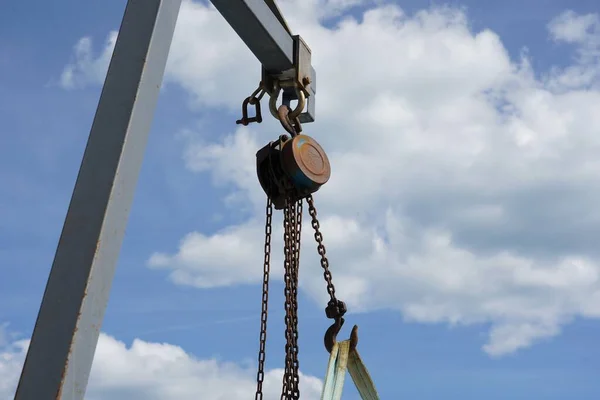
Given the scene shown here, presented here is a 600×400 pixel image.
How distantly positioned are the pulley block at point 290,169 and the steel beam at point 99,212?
5.02 feet

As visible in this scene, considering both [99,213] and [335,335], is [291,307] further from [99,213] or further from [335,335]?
[99,213]

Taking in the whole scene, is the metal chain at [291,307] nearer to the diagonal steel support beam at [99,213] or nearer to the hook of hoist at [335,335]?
the hook of hoist at [335,335]

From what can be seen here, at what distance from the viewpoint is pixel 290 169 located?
14.9ft

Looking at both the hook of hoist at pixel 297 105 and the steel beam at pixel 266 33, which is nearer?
the steel beam at pixel 266 33

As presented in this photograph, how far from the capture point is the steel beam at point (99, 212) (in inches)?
101

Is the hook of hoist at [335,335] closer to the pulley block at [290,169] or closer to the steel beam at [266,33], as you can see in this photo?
A: the pulley block at [290,169]

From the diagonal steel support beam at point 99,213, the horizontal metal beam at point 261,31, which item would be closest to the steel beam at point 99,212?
the diagonal steel support beam at point 99,213

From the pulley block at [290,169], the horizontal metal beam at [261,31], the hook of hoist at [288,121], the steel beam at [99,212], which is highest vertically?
the horizontal metal beam at [261,31]

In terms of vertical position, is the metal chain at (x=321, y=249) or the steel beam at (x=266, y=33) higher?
the steel beam at (x=266, y=33)

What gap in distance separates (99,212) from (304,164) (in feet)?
6.60

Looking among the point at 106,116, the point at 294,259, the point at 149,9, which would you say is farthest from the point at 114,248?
the point at 294,259

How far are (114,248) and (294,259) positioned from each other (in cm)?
175

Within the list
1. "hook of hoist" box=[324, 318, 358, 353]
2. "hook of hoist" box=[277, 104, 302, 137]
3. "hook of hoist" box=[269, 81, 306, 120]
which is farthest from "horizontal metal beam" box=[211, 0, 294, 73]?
"hook of hoist" box=[324, 318, 358, 353]

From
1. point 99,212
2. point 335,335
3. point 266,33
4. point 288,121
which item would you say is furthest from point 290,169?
point 99,212
